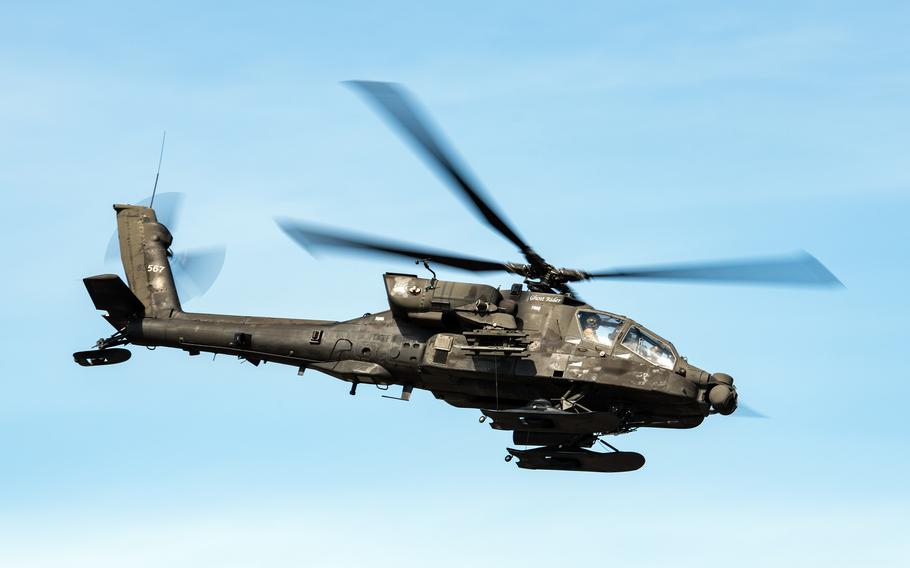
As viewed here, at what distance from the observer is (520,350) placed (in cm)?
2788

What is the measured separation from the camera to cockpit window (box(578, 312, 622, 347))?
27.8 metres

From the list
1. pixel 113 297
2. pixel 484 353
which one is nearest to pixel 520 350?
pixel 484 353

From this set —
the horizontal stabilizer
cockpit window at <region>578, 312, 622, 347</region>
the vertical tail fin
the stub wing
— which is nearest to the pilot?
cockpit window at <region>578, 312, 622, 347</region>

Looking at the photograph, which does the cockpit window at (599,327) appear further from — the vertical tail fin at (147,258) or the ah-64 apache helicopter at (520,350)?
A: the vertical tail fin at (147,258)

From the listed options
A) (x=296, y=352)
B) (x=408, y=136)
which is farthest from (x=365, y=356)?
(x=408, y=136)

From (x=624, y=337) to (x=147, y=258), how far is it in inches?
528

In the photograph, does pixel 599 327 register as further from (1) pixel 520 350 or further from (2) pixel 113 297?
(2) pixel 113 297

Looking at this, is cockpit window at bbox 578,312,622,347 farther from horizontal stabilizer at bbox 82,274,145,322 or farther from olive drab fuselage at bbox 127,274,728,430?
horizontal stabilizer at bbox 82,274,145,322

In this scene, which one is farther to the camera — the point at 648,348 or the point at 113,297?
the point at 113,297

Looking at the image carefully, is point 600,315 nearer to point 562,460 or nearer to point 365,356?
point 562,460

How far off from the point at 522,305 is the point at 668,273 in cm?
350

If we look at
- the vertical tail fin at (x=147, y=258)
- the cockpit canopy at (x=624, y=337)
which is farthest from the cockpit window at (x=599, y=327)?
the vertical tail fin at (x=147, y=258)

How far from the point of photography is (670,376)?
27.0 meters

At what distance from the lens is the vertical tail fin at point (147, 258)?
33.0 metres
